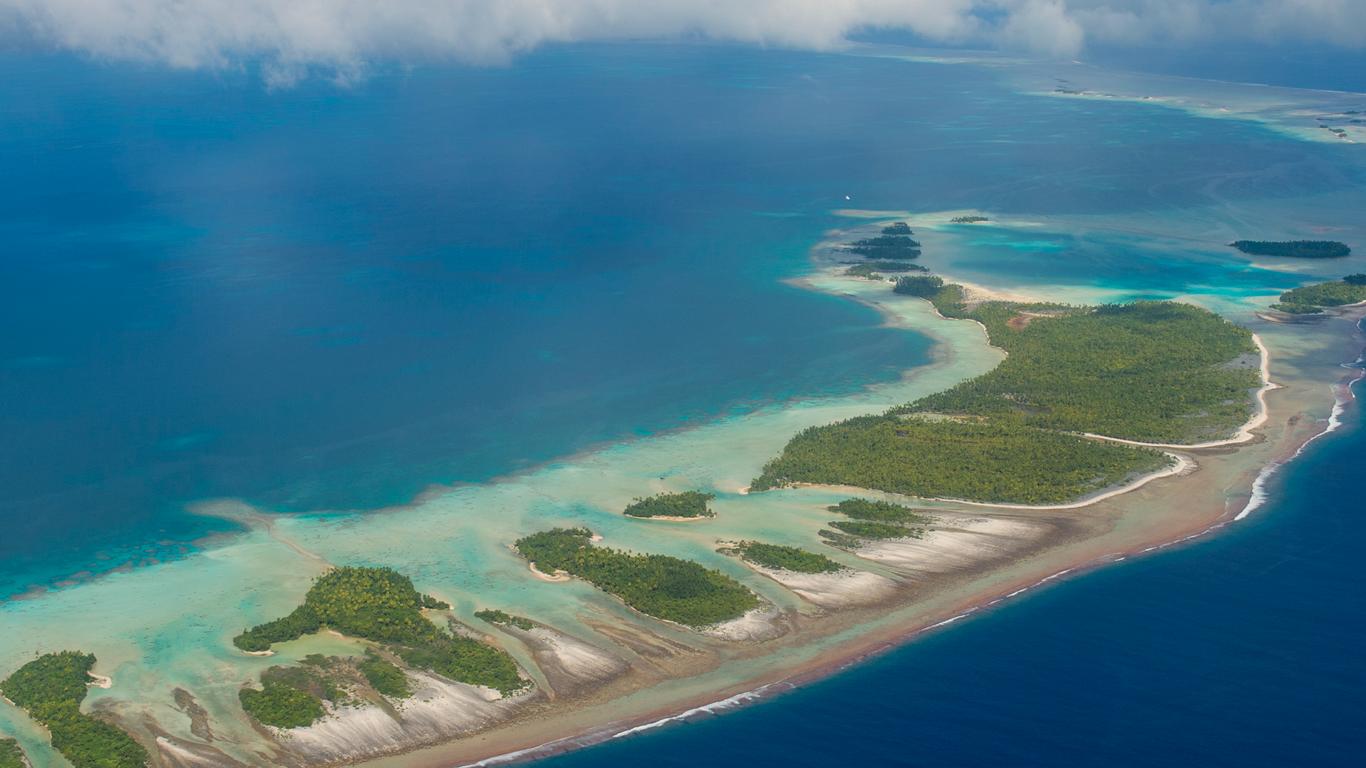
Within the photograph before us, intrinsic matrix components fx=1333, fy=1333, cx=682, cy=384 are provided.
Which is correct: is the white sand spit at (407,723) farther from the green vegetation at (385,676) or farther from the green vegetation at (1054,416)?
the green vegetation at (1054,416)

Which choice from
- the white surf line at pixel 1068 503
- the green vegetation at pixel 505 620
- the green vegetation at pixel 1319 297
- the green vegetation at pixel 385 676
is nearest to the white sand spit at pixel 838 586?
the white surf line at pixel 1068 503

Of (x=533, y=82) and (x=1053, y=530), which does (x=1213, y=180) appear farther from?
(x=533, y=82)

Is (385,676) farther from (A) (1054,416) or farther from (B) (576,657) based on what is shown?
(A) (1054,416)

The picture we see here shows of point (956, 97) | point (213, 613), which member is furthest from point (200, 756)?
point (956, 97)

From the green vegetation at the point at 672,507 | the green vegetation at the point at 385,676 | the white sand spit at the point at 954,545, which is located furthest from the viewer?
the green vegetation at the point at 672,507

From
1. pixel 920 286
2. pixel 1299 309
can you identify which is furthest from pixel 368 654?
pixel 1299 309

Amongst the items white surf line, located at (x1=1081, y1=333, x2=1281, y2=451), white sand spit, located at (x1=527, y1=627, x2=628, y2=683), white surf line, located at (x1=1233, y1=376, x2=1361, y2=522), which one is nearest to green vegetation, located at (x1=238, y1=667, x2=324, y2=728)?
white sand spit, located at (x1=527, y1=627, x2=628, y2=683)
